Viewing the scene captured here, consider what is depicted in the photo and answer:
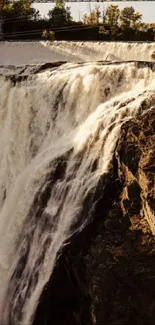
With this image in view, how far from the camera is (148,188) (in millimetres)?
7270

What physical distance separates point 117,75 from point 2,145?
2914 millimetres

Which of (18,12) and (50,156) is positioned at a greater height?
(18,12)

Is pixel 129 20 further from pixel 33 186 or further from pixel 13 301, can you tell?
pixel 13 301

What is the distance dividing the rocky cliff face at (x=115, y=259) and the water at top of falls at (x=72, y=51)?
16.3 feet

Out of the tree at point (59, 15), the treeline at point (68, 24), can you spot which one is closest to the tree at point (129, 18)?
the treeline at point (68, 24)

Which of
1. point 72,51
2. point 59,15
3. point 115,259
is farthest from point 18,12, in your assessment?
point 115,259

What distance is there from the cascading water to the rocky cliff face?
178 millimetres

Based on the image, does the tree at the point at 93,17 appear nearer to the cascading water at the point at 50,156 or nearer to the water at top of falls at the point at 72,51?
the water at top of falls at the point at 72,51

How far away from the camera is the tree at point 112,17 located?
16094mm

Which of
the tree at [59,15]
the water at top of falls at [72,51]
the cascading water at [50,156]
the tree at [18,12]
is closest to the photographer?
the cascading water at [50,156]

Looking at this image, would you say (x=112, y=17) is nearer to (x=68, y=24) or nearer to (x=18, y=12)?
(x=68, y=24)

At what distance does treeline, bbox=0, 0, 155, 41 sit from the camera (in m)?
15.8

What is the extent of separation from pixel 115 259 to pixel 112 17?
10511 mm

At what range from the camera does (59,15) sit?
62.0 ft
